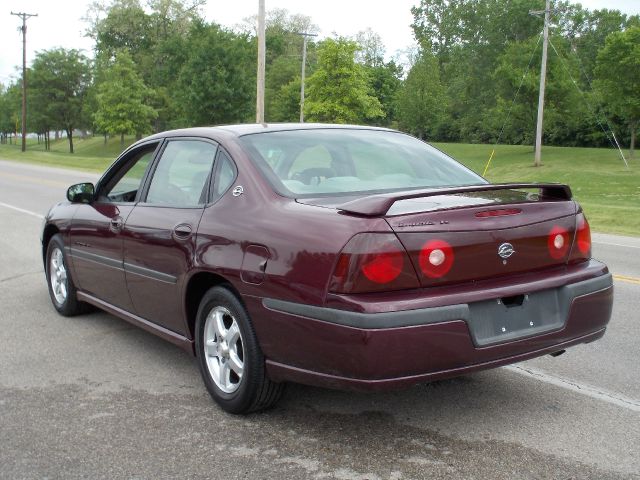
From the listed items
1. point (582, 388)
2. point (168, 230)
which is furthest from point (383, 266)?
point (582, 388)

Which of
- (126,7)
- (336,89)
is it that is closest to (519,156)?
(336,89)

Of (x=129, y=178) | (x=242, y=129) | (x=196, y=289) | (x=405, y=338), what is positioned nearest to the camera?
(x=405, y=338)

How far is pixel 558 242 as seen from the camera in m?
3.74

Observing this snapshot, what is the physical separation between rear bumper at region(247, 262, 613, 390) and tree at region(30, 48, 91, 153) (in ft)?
249

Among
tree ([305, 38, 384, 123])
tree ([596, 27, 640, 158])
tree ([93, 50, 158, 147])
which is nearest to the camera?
tree ([596, 27, 640, 158])

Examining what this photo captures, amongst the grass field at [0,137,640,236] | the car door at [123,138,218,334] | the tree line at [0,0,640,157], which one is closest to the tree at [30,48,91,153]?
the tree line at [0,0,640,157]

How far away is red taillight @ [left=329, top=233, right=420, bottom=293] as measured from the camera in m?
3.18

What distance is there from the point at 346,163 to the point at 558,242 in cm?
132

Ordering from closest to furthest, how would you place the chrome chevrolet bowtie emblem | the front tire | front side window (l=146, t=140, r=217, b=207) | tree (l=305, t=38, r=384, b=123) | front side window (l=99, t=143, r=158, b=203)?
1. the chrome chevrolet bowtie emblem
2. the front tire
3. front side window (l=146, t=140, r=217, b=207)
4. front side window (l=99, t=143, r=158, b=203)
5. tree (l=305, t=38, r=384, b=123)

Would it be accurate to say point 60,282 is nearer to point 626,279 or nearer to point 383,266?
point 383,266

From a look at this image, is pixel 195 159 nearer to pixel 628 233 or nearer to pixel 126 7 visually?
pixel 628 233

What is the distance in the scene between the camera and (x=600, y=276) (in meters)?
3.87

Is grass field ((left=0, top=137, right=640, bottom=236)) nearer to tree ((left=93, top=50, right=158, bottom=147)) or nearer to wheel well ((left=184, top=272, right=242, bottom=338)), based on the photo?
wheel well ((left=184, top=272, right=242, bottom=338))

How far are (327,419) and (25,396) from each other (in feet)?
5.85
